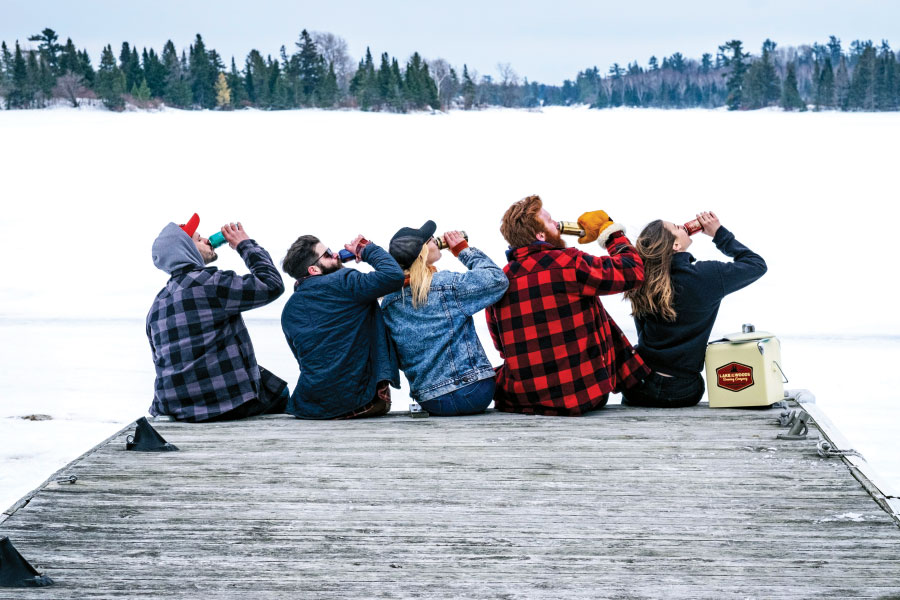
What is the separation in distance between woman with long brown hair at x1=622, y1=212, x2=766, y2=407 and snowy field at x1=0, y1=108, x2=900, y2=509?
2.90 ft

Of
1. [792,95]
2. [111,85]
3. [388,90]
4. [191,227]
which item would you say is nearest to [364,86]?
[388,90]

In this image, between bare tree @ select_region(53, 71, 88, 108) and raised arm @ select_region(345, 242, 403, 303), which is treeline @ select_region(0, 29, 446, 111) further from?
raised arm @ select_region(345, 242, 403, 303)

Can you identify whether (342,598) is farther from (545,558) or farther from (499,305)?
(499,305)

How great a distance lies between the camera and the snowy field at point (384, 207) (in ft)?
25.5

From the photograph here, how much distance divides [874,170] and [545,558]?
75.3 feet

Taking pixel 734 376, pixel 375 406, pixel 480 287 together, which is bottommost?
pixel 375 406

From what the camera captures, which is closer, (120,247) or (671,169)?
(120,247)

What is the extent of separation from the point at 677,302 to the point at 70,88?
3988 centimetres

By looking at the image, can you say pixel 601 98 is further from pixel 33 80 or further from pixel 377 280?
pixel 377 280

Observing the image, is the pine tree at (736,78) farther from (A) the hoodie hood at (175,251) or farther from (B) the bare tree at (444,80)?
(A) the hoodie hood at (175,251)

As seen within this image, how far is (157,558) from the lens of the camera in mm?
2717

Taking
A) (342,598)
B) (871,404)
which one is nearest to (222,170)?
(871,404)

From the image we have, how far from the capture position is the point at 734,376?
13.8ft

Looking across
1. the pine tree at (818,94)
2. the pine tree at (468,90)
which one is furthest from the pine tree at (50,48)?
the pine tree at (818,94)
